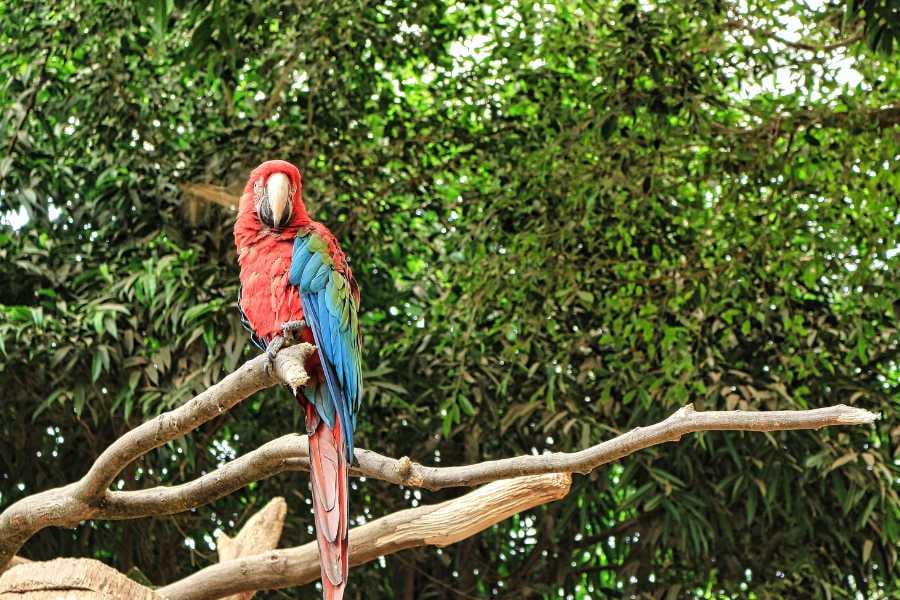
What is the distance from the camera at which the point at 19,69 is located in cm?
349

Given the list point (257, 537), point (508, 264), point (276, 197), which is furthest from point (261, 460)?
point (508, 264)

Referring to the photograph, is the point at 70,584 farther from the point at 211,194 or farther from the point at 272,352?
the point at 211,194

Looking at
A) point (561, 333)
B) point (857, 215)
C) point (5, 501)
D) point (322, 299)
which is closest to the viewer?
point (322, 299)

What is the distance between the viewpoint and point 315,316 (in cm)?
183

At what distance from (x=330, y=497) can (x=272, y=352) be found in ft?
0.77

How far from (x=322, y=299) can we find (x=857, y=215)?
5.92ft

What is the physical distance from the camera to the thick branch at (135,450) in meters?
1.61

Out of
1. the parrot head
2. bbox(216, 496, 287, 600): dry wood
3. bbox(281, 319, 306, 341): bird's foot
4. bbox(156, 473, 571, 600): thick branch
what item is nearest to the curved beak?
the parrot head

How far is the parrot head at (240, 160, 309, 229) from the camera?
190cm

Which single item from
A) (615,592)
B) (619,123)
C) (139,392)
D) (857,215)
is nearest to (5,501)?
(139,392)

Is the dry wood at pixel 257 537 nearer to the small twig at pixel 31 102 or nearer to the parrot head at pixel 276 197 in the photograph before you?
the parrot head at pixel 276 197

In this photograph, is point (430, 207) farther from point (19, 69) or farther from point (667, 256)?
point (19, 69)

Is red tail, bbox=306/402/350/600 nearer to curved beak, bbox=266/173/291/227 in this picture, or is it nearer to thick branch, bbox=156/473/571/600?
curved beak, bbox=266/173/291/227

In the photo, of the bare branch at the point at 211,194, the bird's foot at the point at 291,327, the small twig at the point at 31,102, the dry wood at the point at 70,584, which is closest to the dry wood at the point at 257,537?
the dry wood at the point at 70,584
